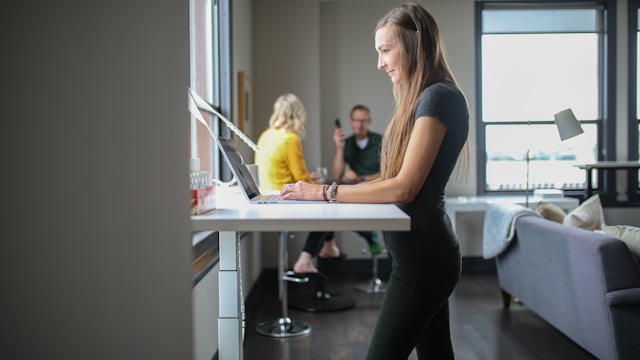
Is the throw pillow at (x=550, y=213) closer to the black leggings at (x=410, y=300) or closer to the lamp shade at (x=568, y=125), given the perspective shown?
the lamp shade at (x=568, y=125)

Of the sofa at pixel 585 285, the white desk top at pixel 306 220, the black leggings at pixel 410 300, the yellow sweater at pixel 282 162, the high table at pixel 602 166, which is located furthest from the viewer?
the high table at pixel 602 166

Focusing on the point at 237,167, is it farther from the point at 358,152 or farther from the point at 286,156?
the point at 358,152

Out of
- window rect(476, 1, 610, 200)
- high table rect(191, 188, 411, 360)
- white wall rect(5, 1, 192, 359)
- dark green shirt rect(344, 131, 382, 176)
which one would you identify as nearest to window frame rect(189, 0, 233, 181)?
dark green shirt rect(344, 131, 382, 176)

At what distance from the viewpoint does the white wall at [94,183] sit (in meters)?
0.93

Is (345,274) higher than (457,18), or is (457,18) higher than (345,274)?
(457,18)

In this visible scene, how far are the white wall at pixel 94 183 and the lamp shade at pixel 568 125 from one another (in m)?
4.25

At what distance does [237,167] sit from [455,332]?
7.65ft

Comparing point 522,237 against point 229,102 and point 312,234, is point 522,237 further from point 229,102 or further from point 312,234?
point 229,102

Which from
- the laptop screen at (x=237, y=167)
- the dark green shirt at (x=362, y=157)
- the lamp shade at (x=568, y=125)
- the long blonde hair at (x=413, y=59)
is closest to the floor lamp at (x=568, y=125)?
the lamp shade at (x=568, y=125)

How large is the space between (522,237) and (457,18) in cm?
268

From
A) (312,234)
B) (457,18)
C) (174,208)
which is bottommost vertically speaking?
(312,234)

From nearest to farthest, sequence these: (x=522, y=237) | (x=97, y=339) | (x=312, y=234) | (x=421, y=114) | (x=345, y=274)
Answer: (x=97, y=339) → (x=421, y=114) → (x=522, y=237) → (x=312, y=234) → (x=345, y=274)

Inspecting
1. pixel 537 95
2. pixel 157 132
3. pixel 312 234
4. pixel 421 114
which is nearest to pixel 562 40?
pixel 537 95

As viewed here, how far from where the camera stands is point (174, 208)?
0.97m
